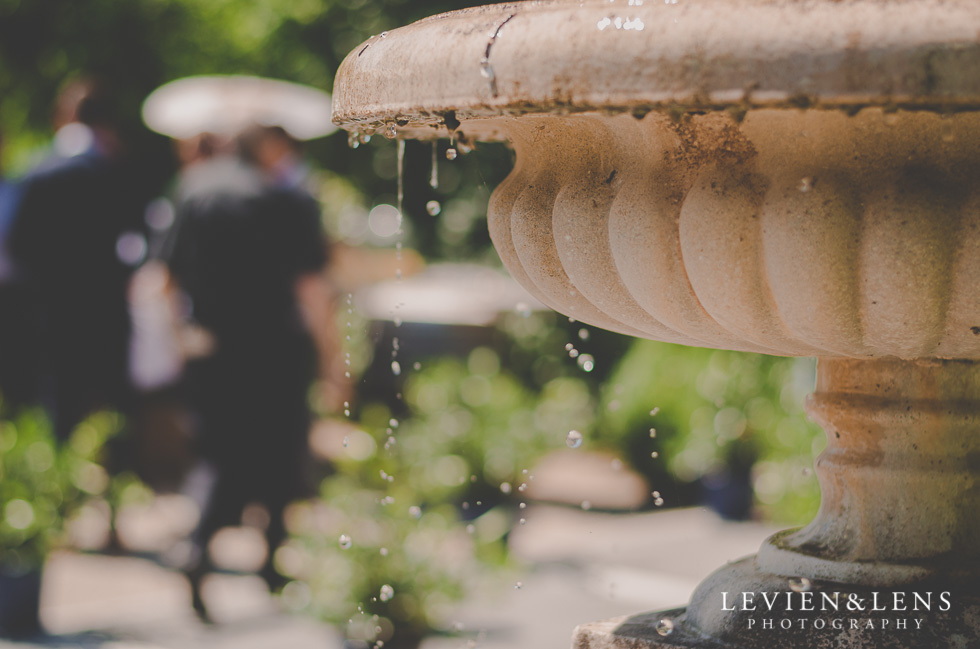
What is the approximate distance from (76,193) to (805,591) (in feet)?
13.5

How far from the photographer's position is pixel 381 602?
10.4 ft

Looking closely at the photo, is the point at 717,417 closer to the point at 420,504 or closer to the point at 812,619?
the point at 420,504

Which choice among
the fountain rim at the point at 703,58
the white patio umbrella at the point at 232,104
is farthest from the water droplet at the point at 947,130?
the white patio umbrella at the point at 232,104

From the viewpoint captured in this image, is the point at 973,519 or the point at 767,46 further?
the point at 973,519

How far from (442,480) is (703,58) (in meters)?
3.59

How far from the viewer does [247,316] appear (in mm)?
4266

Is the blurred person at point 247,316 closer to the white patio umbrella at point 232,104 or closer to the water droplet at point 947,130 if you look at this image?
the white patio umbrella at point 232,104

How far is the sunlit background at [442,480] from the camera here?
3445 millimetres

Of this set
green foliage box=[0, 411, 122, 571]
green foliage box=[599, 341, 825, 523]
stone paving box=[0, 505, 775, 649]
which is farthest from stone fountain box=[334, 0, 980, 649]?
green foliage box=[599, 341, 825, 523]

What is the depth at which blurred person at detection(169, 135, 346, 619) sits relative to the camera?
4227 mm

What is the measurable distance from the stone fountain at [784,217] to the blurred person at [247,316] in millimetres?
2671

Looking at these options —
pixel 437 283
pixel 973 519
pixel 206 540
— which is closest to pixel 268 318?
pixel 206 540

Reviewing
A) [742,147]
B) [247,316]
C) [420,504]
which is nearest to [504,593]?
[420,504]

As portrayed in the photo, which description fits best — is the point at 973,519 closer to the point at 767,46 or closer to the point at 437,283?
the point at 767,46
